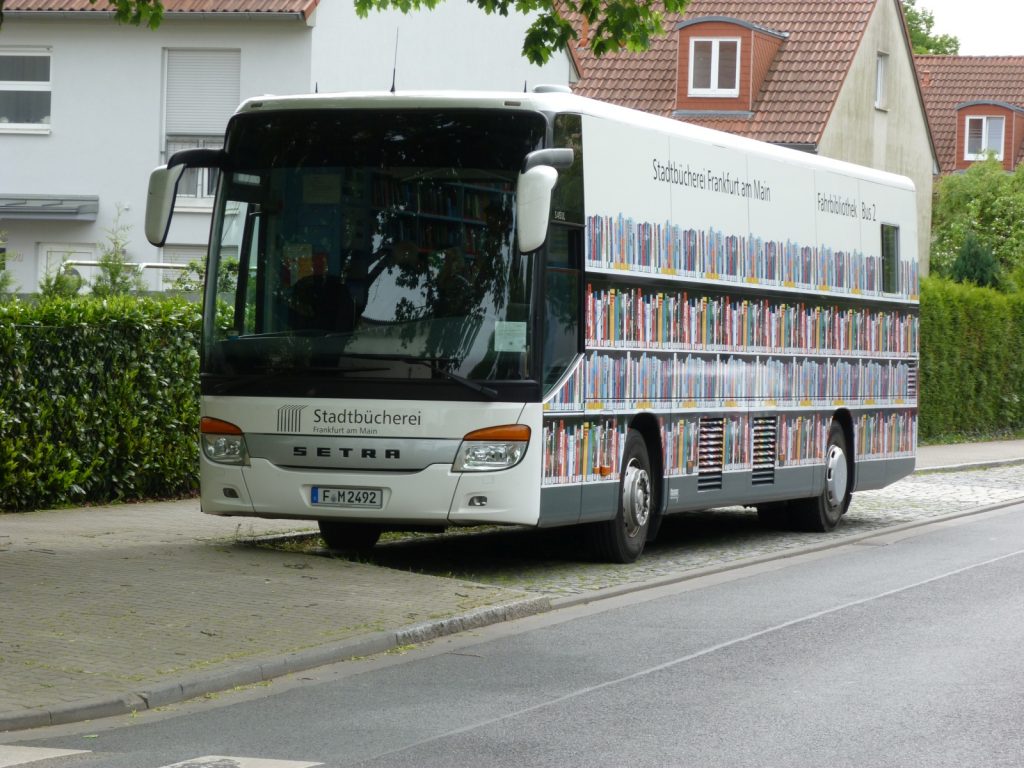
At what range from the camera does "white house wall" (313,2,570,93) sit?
30.4 meters

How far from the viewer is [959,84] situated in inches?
2598

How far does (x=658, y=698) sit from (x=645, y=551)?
6834 millimetres

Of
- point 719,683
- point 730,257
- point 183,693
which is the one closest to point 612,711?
point 719,683

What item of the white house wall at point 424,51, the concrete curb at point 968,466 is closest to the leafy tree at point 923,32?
the white house wall at point 424,51

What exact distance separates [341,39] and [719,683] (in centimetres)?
2320

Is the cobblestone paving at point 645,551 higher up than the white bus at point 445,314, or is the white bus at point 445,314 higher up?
the white bus at point 445,314

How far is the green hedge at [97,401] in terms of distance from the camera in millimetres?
15625

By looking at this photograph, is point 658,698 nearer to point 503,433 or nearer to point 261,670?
point 261,670

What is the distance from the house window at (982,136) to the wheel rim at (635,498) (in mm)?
51344

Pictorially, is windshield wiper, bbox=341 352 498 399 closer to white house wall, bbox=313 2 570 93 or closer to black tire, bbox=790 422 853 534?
black tire, bbox=790 422 853 534

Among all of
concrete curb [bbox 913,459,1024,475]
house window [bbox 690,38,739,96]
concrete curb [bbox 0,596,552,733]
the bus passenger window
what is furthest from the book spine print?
house window [bbox 690,38,739,96]

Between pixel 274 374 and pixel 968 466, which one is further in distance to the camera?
pixel 968 466

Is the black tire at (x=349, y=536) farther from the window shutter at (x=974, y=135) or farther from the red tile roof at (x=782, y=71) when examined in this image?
the window shutter at (x=974, y=135)

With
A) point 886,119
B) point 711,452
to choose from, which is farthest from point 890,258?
point 886,119
